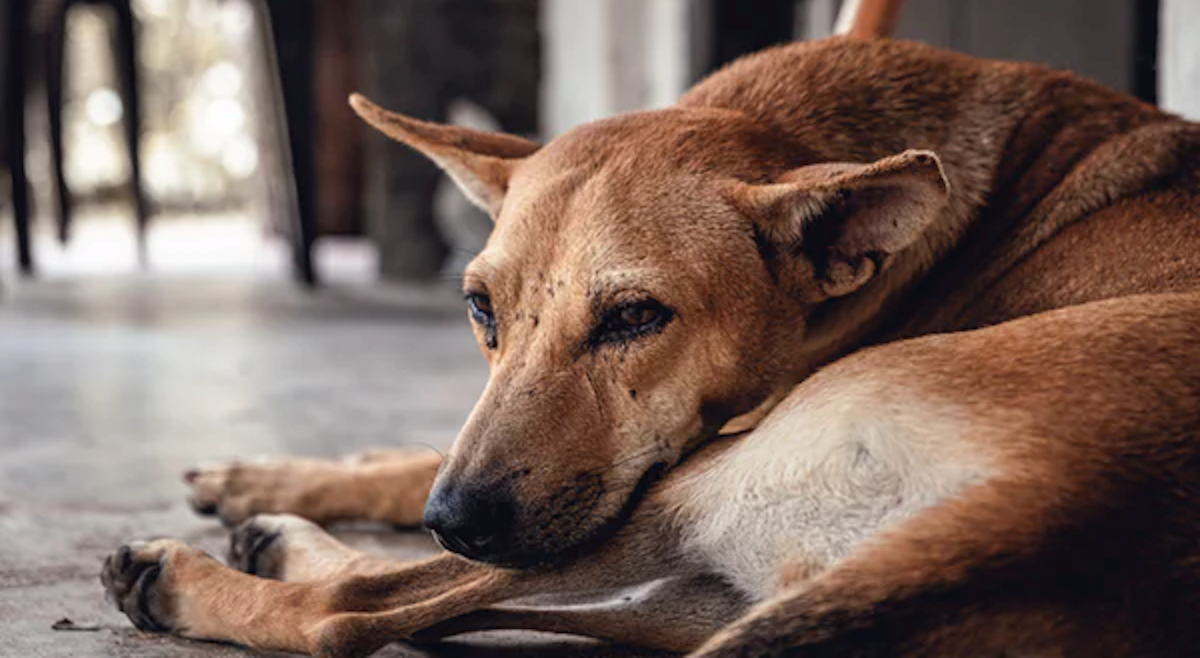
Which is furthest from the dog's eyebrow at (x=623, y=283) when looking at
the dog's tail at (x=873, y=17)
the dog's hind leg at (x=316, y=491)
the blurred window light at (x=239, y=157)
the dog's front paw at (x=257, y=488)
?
the blurred window light at (x=239, y=157)

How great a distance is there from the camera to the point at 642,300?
214 cm

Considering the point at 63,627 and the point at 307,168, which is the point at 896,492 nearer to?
the point at 63,627

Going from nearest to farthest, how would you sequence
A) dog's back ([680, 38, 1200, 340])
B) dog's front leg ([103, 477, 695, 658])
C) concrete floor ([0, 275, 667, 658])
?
1. dog's front leg ([103, 477, 695, 658])
2. dog's back ([680, 38, 1200, 340])
3. concrete floor ([0, 275, 667, 658])

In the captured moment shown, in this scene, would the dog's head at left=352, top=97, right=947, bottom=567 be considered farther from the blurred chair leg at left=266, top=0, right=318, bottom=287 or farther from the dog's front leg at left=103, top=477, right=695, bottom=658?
the blurred chair leg at left=266, top=0, right=318, bottom=287

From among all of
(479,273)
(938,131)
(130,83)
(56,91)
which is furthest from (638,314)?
(56,91)

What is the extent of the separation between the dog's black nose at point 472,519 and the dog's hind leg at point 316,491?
0.89 m

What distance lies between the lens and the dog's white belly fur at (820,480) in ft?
5.59

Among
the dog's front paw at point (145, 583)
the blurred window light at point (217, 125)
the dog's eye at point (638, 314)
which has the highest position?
the dog's eye at point (638, 314)

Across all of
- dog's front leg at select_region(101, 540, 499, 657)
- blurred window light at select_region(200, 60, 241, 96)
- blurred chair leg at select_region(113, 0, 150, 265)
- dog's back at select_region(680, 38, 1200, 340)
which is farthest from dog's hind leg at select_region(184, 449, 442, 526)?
blurred window light at select_region(200, 60, 241, 96)

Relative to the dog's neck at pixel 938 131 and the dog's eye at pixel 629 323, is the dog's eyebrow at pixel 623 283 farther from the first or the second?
the dog's neck at pixel 938 131

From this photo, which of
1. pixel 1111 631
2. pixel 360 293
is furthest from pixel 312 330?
pixel 1111 631

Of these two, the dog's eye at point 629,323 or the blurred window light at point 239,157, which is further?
the blurred window light at point 239,157

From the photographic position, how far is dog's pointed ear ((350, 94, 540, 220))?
2.58 m

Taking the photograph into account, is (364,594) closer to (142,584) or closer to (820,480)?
(142,584)
